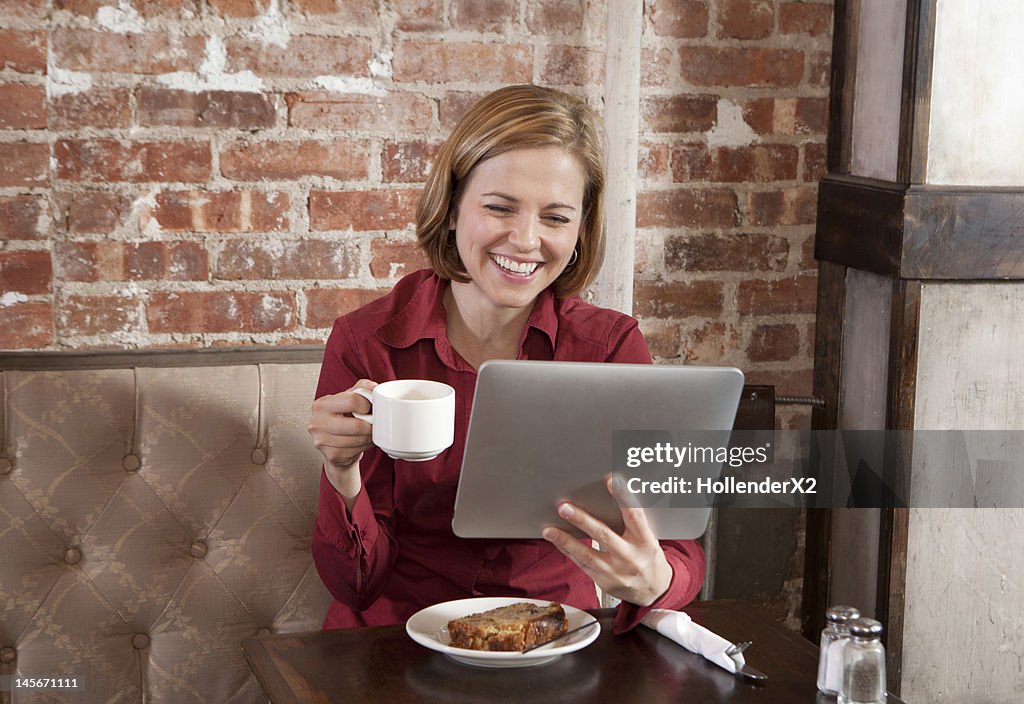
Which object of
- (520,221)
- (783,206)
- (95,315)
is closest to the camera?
(520,221)

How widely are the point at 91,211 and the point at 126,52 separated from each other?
10.2 inches

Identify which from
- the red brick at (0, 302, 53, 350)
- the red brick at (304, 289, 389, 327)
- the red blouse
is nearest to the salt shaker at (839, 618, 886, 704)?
the red blouse

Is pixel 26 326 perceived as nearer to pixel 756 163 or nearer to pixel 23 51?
pixel 23 51

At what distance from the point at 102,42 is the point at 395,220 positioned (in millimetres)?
549

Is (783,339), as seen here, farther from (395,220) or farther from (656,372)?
(656,372)

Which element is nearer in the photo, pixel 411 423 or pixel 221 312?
pixel 411 423

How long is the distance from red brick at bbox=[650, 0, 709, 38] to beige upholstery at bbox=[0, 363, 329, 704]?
96cm

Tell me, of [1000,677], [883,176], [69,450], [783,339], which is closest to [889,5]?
[883,176]

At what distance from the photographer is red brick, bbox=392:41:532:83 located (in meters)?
1.96

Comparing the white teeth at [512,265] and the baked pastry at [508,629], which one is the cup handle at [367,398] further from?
the white teeth at [512,265]

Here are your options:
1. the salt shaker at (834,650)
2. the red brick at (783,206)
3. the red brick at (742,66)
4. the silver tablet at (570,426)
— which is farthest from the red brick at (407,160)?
the salt shaker at (834,650)

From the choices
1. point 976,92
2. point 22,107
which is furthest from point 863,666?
point 22,107

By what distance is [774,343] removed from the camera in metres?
2.29

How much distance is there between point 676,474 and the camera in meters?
1.23
